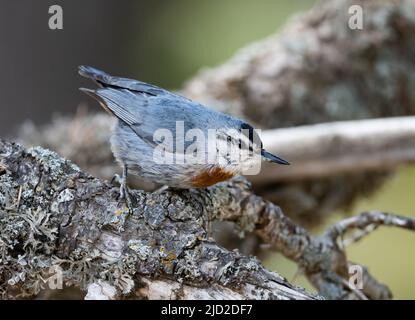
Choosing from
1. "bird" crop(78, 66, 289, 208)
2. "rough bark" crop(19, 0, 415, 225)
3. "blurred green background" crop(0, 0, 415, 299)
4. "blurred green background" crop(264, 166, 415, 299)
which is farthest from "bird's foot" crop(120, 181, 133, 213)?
"blurred green background" crop(0, 0, 415, 299)

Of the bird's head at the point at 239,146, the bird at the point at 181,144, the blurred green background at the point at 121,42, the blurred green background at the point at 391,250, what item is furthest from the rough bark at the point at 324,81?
the bird's head at the point at 239,146

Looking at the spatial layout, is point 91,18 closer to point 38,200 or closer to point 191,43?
point 191,43

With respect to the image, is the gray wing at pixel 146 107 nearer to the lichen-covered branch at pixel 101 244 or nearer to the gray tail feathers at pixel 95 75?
the gray tail feathers at pixel 95 75

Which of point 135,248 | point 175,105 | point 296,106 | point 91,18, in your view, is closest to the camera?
point 135,248

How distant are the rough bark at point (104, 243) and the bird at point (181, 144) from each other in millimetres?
217

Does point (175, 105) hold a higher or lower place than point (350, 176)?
higher

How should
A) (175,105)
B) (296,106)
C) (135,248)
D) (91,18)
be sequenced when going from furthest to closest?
(91,18), (296,106), (175,105), (135,248)

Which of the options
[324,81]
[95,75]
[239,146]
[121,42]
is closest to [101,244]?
[239,146]

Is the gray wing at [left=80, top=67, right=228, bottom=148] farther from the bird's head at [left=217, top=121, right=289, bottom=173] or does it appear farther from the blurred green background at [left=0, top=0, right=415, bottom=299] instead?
the blurred green background at [left=0, top=0, right=415, bottom=299]

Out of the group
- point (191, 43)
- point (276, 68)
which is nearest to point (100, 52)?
point (191, 43)

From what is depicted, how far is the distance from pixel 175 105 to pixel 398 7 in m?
2.63

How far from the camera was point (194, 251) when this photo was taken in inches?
81.2

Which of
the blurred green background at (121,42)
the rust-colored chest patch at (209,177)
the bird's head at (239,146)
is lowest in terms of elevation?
the rust-colored chest patch at (209,177)

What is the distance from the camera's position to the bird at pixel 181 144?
8.23 ft
